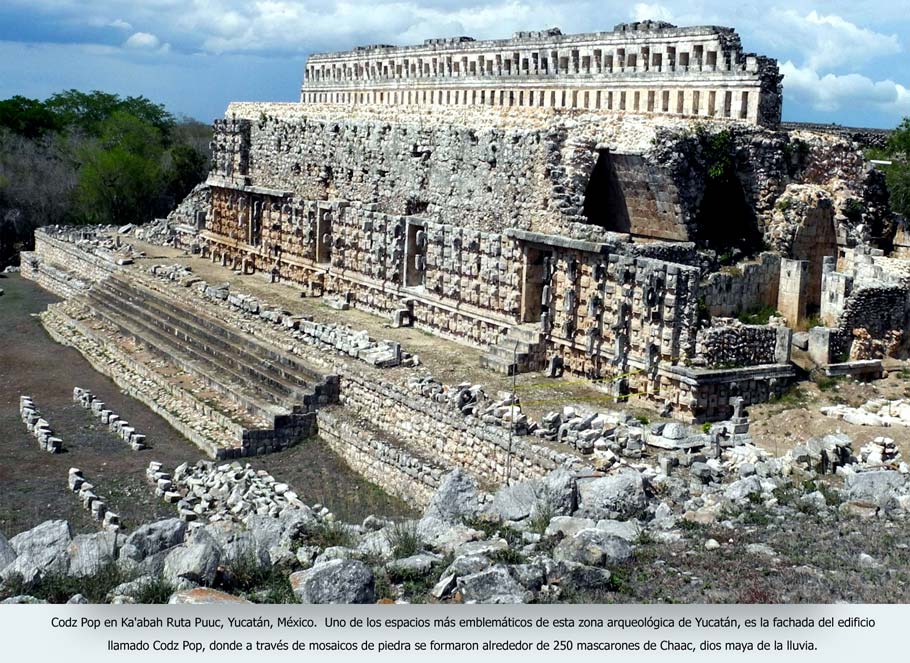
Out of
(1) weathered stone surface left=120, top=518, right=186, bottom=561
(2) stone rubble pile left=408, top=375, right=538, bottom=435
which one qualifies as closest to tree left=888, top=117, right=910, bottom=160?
(2) stone rubble pile left=408, top=375, right=538, bottom=435

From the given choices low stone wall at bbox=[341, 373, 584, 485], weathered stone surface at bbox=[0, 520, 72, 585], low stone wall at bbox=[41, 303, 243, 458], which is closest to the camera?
weathered stone surface at bbox=[0, 520, 72, 585]

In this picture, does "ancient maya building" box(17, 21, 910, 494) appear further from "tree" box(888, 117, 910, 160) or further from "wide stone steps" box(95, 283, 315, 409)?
"tree" box(888, 117, 910, 160)

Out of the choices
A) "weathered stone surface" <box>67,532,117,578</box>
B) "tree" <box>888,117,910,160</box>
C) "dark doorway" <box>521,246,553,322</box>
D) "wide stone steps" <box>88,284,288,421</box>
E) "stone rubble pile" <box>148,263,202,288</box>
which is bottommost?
"wide stone steps" <box>88,284,288,421</box>

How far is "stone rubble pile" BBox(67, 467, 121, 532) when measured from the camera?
46.8ft

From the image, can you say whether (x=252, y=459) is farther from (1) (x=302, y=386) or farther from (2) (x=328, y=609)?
(2) (x=328, y=609)

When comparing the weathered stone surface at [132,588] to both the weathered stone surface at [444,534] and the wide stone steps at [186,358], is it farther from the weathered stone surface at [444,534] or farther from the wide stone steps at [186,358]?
the wide stone steps at [186,358]

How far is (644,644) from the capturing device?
7.41 meters

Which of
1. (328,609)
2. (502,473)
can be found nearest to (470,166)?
(502,473)

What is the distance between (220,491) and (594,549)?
7.93 m

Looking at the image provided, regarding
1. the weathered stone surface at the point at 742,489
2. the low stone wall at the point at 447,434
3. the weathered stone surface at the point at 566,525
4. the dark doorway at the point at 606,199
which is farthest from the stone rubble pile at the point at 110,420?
the weathered stone surface at the point at 742,489

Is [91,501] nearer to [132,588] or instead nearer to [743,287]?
[132,588]

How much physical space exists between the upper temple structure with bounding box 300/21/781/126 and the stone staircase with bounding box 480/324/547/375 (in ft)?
14.9

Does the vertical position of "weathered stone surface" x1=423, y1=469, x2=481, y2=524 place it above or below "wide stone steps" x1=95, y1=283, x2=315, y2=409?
above

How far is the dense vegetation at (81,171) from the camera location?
41.2m
